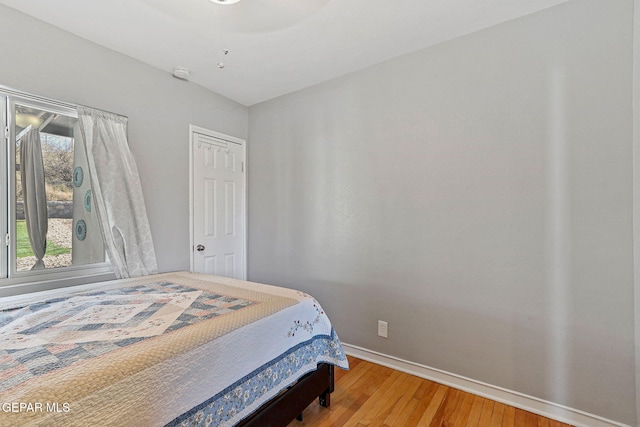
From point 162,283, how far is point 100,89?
61.8 inches

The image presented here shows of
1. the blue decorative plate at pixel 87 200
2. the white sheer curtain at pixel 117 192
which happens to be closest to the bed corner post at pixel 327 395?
the white sheer curtain at pixel 117 192

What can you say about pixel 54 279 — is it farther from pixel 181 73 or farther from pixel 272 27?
pixel 272 27

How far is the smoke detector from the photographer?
2.54 metres

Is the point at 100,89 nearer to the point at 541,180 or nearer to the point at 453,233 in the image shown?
the point at 453,233

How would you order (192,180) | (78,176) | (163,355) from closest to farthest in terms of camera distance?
(163,355), (78,176), (192,180)

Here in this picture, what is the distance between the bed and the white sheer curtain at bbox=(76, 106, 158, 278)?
1.03ft

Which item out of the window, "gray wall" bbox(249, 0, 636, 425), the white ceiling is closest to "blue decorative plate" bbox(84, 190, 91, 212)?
the window

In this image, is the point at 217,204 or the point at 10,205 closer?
the point at 10,205

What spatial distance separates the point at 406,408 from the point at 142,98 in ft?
10.2

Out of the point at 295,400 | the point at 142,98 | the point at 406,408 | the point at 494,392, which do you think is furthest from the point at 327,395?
the point at 142,98

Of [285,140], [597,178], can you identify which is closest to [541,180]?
[597,178]

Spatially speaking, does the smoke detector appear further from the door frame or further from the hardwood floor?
the hardwood floor

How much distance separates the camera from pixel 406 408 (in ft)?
6.09

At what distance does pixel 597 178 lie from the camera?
1655 millimetres
